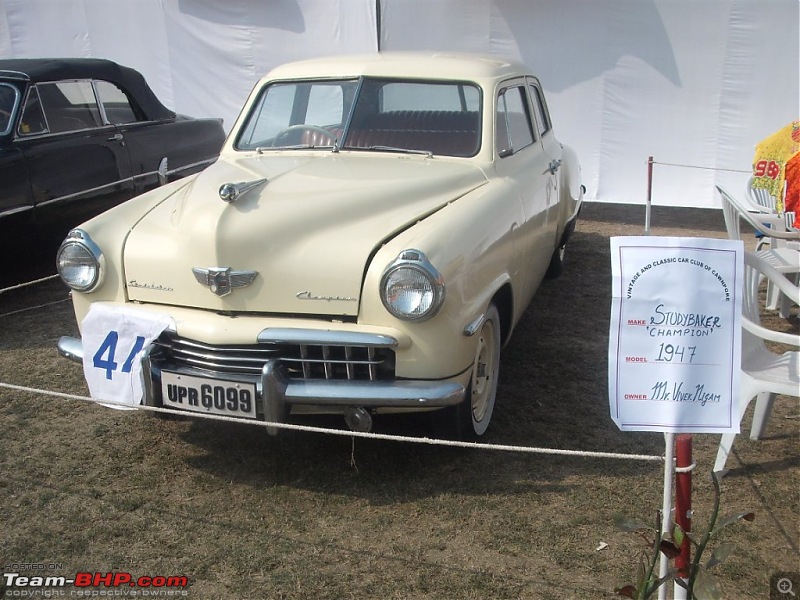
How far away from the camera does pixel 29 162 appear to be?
5457 mm

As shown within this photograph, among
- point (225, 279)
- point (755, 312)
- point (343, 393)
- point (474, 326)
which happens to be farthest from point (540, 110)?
point (343, 393)

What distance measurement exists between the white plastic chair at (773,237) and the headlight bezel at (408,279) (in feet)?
6.64

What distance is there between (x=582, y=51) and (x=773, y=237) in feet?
14.9

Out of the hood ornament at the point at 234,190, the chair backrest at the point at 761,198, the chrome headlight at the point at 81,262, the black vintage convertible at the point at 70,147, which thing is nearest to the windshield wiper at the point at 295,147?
the hood ornament at the point at 234,190

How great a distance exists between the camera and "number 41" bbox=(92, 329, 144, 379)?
10.1ft

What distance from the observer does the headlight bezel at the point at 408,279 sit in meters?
2.85

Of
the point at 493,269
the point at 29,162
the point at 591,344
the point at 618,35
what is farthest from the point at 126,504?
the point at 618,35

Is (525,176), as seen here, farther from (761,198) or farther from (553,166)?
(761,198)

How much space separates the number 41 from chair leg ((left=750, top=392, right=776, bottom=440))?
2.66m

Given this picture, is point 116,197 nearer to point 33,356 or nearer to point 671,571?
point 33,356

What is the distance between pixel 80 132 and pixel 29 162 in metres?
0.63

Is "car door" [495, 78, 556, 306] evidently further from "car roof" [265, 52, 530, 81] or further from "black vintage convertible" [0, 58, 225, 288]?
"black vintage convertible" [0, 58, 225, 288]

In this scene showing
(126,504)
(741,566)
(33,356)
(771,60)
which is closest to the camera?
(741,566)

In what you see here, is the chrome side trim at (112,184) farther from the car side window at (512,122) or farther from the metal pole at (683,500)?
the metal pole at (683,500)
